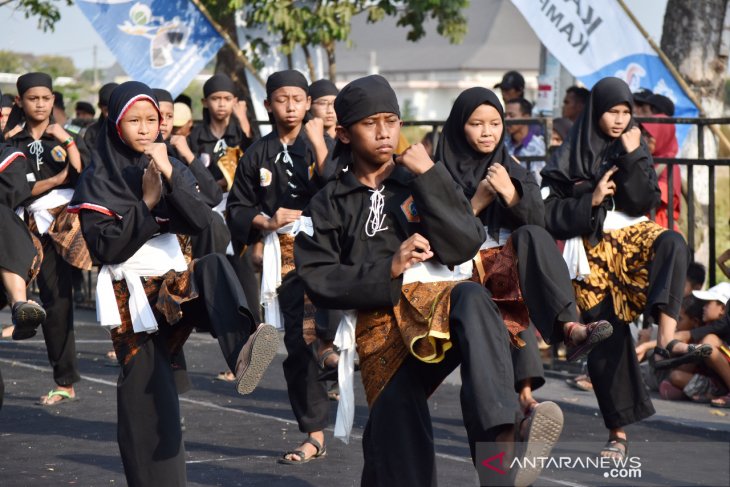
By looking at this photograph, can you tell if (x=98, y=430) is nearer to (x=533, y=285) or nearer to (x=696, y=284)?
(x=533, y=285)

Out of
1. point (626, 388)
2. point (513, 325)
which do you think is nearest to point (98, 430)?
point (626, 388)

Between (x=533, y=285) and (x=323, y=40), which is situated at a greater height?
(x=323, y=40)

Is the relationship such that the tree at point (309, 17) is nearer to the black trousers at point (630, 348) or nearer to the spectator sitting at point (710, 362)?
the spectator sitting at point (710, 362)

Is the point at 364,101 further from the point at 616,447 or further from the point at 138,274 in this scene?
the point at 616,447

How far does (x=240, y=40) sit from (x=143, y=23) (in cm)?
241

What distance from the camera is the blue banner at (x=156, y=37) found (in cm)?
1303

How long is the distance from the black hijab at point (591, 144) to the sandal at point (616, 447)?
1477 millimetres

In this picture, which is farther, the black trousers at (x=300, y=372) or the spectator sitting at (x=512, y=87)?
the spectator sitting at (x=512, y=87)

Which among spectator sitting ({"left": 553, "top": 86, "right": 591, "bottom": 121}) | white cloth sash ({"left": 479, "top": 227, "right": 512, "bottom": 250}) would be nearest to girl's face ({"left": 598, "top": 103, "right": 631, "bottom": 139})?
white cloth sash ({"left": 479, "top": 227, "right": 512, "bottom": 250})

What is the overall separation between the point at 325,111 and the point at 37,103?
216cm

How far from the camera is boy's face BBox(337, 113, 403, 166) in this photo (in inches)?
204

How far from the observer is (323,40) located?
568 inches

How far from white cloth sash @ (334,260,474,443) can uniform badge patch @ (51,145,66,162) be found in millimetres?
4762

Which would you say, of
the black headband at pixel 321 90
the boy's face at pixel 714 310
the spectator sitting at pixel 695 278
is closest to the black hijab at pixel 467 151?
the black headband at pixel 321 90
